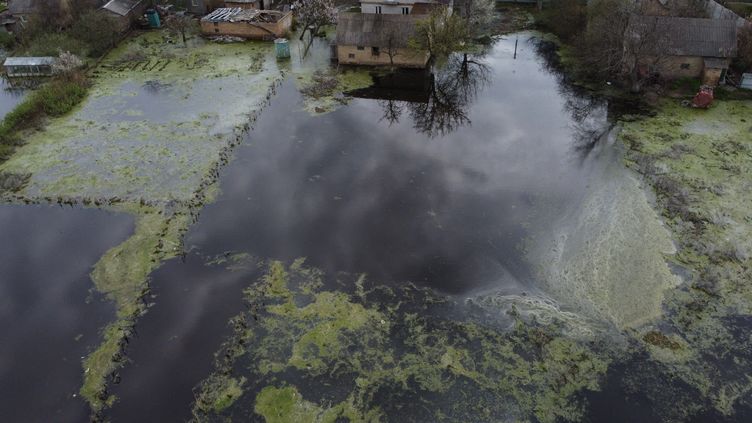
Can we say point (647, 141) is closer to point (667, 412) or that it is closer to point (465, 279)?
point (465, 279)

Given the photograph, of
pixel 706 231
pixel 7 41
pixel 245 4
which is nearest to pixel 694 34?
pixel 706 231

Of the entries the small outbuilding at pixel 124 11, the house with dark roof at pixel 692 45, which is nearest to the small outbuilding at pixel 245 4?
the small outbuilding at pixel 124 11

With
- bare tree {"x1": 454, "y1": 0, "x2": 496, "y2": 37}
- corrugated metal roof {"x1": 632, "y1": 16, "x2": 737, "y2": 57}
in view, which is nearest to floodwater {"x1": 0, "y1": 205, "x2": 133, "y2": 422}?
corrugated metal roof {"x1": 632, "y1": 16, "x2": 737, "y2": 57}

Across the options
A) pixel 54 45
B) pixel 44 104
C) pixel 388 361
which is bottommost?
pixel 388 361

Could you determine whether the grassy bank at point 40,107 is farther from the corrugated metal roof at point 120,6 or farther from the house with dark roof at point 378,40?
the house with dark roof at point 378,40

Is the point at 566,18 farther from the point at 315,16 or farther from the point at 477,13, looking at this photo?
the point at 315,16
